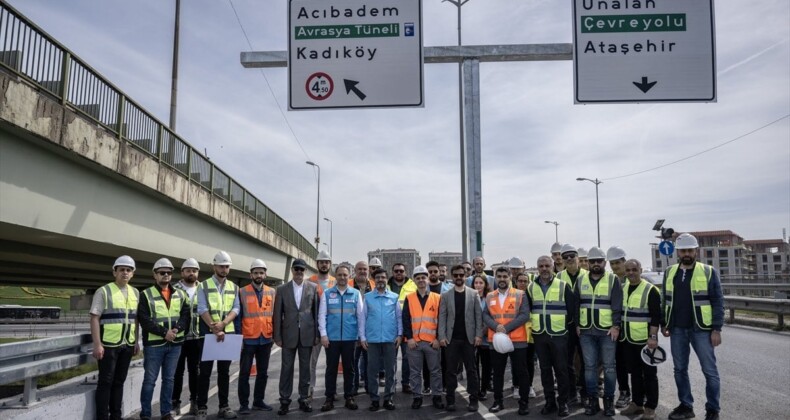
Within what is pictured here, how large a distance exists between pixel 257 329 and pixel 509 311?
3.45 metres

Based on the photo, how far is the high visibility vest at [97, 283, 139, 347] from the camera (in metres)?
6.35

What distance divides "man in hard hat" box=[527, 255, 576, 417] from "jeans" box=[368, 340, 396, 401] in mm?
1976

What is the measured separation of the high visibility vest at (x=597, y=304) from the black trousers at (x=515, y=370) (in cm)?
91

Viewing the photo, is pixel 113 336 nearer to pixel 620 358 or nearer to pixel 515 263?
pixel 515 263

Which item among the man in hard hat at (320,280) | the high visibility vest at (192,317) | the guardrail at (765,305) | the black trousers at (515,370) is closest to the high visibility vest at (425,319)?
the black trousers at (515,370)

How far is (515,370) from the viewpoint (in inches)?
298

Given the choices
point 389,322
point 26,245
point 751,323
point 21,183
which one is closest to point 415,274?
point 389,322

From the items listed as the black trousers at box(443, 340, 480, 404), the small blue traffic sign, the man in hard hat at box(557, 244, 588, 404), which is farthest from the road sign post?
the small blue traffic sign

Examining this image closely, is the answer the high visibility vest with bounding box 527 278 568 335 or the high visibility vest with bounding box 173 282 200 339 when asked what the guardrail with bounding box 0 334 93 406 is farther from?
the high visibility vest with bounding box 527 278 568 335

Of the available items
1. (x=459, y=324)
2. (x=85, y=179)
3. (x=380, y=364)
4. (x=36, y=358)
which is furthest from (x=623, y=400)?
(x=85, y=179)

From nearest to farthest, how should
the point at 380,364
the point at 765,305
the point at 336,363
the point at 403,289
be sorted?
1. the point at 336,363
2. the point at 380,364
3. the point at 403,289
4. the point at 765,305

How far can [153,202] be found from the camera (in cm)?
1249

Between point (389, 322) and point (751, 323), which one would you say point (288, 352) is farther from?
point (751, 323)

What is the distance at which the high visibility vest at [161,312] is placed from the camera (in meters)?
6.81
